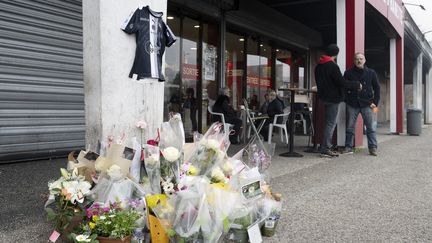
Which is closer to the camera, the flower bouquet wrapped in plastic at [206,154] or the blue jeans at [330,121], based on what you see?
the flower bouquet wrapped in plastic at [206,154]

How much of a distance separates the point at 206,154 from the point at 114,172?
70 cm

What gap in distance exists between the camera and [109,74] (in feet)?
11.8

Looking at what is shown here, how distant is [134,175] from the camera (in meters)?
3.00

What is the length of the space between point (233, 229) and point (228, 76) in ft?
29.4

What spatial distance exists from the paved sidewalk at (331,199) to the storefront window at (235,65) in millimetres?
5041

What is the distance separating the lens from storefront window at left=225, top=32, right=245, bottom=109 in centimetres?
1148

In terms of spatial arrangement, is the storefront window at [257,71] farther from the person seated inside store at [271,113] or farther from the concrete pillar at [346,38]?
the concrete pillar at [346,38]

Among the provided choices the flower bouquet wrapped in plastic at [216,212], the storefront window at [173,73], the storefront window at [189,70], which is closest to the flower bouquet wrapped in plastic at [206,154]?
the flower bouquet wrapped in plastic at [216,212]

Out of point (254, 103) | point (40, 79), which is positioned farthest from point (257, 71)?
point (40, 79)

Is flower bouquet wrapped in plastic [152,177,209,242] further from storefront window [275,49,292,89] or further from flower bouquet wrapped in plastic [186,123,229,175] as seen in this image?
storefront window [275,49,292,89]

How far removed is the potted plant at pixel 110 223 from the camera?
253 centimetres

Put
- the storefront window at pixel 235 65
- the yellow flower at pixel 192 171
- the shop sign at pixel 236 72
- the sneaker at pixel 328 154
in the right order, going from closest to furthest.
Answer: the yellow flower at pixel 192 171, the sneaker at pixel 328 154, the storefront window at pixel 235 65, the shop sign at pixel 236 72

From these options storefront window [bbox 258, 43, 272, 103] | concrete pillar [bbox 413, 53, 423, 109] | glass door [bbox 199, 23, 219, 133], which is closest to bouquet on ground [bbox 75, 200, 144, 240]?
glass door [bbox 199, 23, 219, 133]

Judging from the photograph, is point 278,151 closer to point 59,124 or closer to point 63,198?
point 59,124
